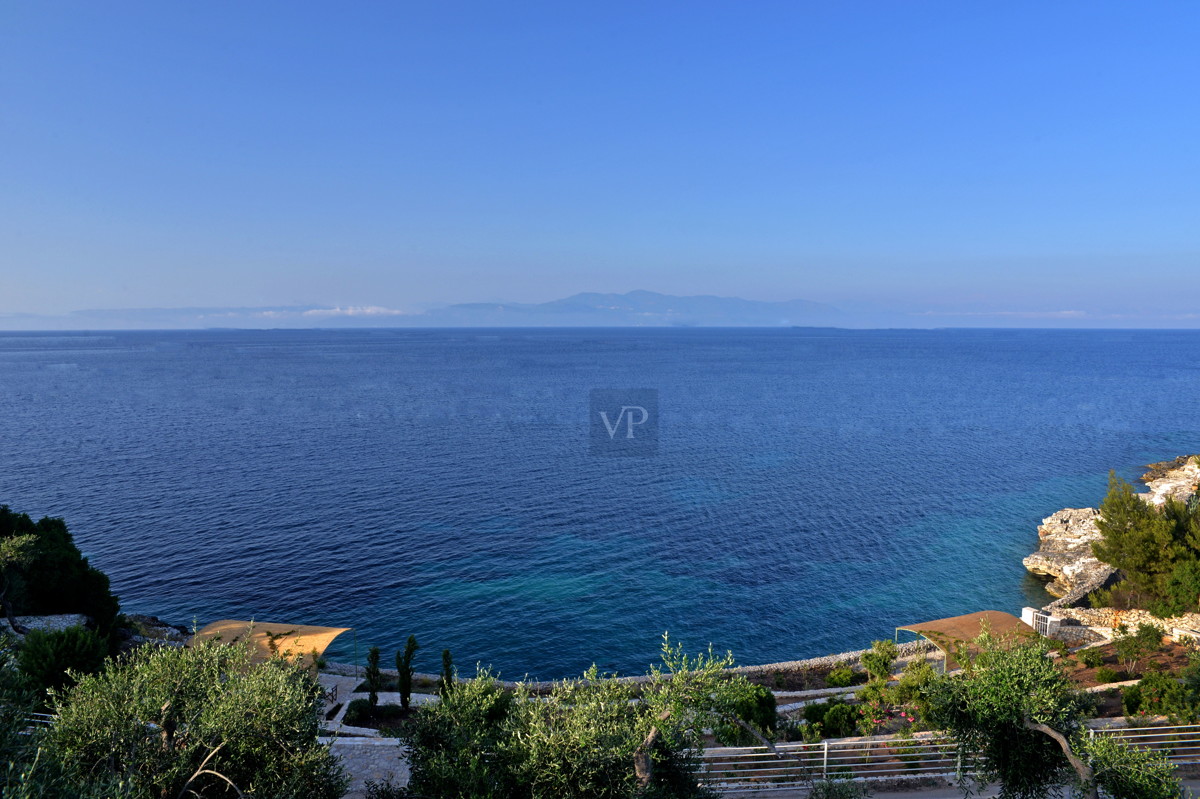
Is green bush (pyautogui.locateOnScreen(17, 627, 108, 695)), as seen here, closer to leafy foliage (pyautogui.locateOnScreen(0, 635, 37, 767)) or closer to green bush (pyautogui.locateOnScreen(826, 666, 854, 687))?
leafy foliage (pyautogui.locateOnScreen(0, 635, 37, 767))

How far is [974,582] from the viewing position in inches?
1946

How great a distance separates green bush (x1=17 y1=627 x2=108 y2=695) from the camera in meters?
24.2

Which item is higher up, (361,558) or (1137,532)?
(1137,532)

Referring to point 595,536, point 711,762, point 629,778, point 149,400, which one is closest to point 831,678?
point 711,762

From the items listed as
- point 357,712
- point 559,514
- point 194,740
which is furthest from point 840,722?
point 559,514

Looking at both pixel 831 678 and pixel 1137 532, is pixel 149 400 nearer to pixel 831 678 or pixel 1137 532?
pixel 831 678

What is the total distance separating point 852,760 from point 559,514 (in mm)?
44999

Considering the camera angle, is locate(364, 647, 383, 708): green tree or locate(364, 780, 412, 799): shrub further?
locate(364, 647, 383, 708): green tree

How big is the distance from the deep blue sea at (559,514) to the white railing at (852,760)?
19.0 meters

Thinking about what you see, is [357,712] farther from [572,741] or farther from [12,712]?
[572,741]

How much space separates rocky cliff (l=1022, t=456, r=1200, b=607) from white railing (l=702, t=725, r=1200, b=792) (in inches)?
969

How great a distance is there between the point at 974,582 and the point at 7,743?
54.5 metres

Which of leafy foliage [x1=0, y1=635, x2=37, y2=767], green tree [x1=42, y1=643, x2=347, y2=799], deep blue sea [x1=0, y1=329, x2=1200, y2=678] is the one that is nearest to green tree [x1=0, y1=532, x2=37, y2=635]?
deep blue sea [x1=0, y1=329, x2=1200, y2=678]

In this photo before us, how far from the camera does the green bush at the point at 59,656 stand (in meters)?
24.2
